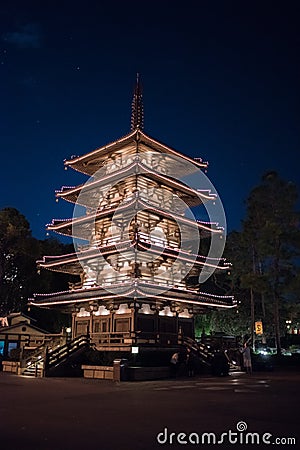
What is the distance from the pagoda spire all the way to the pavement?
852 inches

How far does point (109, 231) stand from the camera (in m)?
32.7

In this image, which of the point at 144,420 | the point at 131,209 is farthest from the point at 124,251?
the point at 144,420

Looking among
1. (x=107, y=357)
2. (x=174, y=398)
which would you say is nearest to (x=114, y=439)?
(x=174, y=398)

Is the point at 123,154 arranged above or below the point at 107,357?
above

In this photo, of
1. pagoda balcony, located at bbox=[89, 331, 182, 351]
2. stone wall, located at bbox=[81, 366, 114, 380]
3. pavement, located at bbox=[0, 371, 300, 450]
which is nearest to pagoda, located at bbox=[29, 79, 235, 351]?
pagoda balcony, located at bbox=[89, 331, 182, 351]

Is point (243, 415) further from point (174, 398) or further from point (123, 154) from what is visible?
point (123, 154)

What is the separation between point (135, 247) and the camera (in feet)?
89.3

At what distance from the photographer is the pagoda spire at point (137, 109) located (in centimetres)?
3328

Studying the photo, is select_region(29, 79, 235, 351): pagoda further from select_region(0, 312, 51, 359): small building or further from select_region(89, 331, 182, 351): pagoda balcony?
select_region(0, 312, 51, 359): small building

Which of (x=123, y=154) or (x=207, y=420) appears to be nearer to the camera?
(x=207, y=420)

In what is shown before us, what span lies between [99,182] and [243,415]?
24414mm

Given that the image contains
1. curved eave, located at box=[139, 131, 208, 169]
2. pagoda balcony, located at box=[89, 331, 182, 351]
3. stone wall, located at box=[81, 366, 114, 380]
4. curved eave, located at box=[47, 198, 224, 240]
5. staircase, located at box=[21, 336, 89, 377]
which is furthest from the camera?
curved eave, located at box=[139, 131, 208, 169]

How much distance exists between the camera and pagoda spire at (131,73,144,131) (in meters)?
33.3

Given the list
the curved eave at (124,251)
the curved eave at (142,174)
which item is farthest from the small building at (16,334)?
the curved eave at (142,174)
